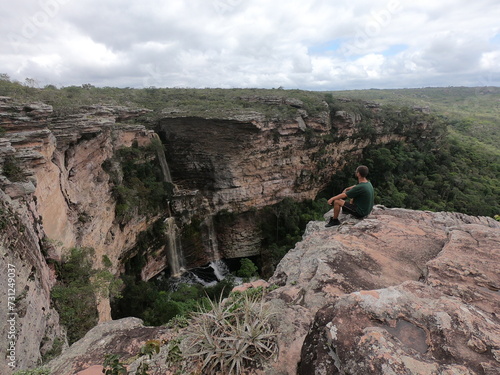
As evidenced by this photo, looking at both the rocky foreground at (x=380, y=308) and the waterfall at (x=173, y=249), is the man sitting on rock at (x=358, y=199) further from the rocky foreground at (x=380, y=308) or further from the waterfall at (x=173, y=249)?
the waterfall at (x=173, y=249)

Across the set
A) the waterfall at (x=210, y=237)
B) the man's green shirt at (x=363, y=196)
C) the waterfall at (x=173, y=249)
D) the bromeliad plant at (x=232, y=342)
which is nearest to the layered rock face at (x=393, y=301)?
the bromeliad plant at (x=232, y=342)

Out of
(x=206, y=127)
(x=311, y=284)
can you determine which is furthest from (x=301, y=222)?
(x=311, y=284)

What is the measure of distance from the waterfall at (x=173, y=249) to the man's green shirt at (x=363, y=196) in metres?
15.7

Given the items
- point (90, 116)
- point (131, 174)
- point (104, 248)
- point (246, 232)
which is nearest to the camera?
point (90, 116)

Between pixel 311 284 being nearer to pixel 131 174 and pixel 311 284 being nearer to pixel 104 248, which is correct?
pixel 104 248

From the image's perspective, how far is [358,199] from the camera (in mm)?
5238

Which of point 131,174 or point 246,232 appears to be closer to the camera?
point 131,174

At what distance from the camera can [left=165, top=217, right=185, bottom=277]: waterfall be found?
18.8m

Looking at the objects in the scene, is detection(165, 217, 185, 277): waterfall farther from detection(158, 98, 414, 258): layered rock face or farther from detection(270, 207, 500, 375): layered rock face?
detection(270, 207, 500, 375): layered rock face

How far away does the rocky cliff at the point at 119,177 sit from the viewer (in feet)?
19.8

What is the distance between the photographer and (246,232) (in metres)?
22.1

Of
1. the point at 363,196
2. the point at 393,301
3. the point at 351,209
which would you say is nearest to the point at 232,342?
the point at 393,301

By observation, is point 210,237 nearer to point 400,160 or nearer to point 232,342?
point 400,160

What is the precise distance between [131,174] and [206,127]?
19.5 feet
